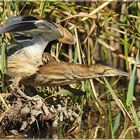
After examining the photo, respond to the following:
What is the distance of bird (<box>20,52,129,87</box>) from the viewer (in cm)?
401

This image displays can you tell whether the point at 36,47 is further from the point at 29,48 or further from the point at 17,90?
the point at 17,90

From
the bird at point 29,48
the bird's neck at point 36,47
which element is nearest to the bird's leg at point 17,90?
the bird at point 29,48

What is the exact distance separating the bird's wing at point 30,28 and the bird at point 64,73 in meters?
0.23

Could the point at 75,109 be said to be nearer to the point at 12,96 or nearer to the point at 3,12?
the point at 12,96

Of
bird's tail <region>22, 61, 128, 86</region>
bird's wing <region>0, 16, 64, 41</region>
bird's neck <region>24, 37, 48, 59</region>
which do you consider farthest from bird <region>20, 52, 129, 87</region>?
bird's wing <region>0, 16, 64, 41</region>

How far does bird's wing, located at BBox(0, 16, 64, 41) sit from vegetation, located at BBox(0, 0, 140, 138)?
0.15 metres

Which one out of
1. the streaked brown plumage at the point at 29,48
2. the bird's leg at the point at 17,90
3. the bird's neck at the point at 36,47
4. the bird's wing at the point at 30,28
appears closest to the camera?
the bird's wing at the point at 30,28

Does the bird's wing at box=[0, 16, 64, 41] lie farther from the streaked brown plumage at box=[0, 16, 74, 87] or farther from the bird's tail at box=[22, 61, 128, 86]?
the bird's tail at box=[22, 61, 128, 86]

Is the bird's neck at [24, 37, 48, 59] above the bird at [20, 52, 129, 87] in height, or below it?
above

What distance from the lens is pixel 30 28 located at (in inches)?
147

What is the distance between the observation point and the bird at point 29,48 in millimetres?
3826

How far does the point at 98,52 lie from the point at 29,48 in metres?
1.67

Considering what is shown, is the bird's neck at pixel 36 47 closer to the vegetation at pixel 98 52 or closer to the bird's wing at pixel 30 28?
the bird's wing at pixel 30 28

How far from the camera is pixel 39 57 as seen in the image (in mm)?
3998
